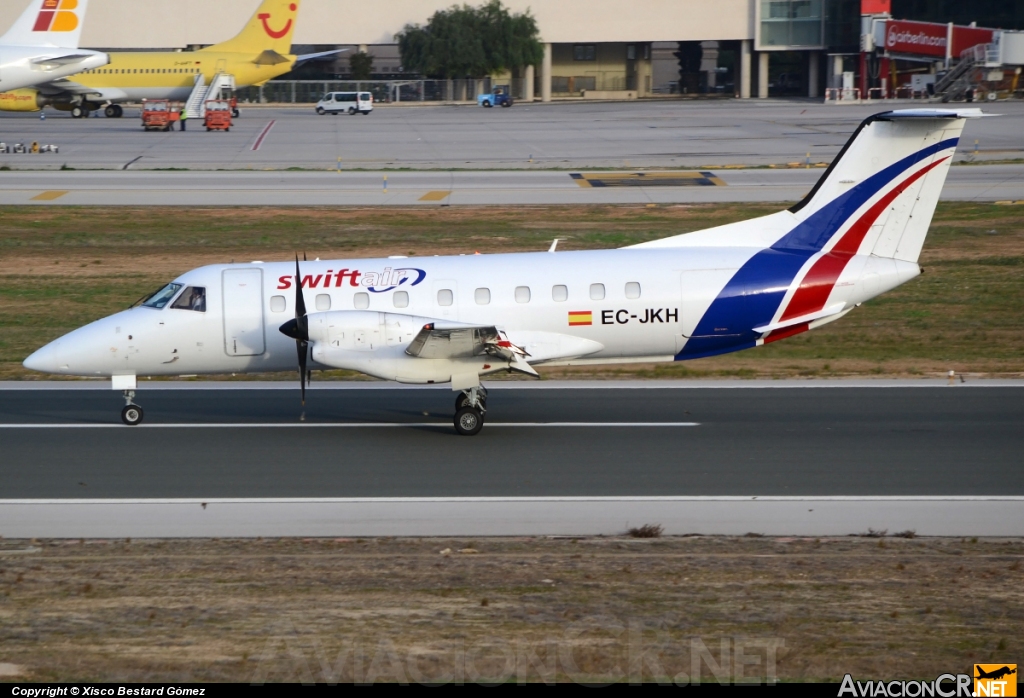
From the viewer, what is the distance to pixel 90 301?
1134 inches

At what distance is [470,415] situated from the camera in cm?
1741

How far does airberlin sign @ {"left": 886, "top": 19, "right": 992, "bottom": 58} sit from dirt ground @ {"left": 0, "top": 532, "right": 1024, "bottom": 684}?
84.6 metres

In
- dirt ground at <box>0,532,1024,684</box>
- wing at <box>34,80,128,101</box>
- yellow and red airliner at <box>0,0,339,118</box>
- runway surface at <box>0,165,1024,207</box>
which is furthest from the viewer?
yellow and red airliner at <box>0,0,339,118</box>

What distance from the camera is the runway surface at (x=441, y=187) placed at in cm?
4203

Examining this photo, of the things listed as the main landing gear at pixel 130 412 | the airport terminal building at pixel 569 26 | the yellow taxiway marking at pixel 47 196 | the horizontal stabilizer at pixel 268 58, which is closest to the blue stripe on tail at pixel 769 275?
the main landing gear at pixel 130 412

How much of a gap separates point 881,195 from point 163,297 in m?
11.8

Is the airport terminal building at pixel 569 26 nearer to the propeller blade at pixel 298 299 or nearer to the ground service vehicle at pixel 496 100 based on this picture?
the ground service vehicle at pixel 496 100

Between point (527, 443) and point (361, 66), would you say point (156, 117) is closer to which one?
point (361, 66)

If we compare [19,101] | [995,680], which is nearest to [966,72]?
[19,101]

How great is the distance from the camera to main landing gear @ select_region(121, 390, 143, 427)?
59.8ft

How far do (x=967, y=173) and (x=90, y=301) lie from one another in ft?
115

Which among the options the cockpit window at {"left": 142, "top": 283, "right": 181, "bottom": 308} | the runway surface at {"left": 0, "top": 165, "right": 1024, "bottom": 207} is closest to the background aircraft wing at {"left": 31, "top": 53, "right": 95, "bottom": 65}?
the runway surface at {"left": 0, "top": 165, "right": 1024, "bottom": 207}

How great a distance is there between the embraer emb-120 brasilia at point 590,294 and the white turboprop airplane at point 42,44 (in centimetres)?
4177

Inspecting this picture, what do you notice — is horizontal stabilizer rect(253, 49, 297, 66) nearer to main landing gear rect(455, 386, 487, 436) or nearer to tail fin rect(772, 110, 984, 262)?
main landing gear rect(455, 386, 487, 436)
